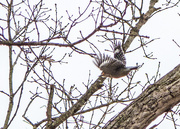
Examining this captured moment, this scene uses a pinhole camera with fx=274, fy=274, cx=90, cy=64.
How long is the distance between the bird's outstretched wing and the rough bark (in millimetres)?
1001

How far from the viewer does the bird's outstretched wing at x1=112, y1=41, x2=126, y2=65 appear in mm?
3546

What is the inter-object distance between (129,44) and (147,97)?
1.60 m

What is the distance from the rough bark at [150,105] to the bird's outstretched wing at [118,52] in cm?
100

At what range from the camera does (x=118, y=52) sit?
368 centimetres

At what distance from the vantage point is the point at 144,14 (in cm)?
402

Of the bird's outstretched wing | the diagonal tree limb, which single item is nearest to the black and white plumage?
the bird's outstretched wing

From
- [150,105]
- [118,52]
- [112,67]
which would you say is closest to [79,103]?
[112,67]

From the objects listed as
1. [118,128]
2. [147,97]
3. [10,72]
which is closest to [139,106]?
[147,97]

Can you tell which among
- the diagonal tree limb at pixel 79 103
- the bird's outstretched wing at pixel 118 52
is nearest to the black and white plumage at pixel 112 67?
the bird's outstretched wing at pixel 118 52

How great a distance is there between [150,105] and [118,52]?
4.56ft

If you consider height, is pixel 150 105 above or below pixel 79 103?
below

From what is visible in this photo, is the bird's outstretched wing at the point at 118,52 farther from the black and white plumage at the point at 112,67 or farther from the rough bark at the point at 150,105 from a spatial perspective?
the rough bark at the point at 150,105

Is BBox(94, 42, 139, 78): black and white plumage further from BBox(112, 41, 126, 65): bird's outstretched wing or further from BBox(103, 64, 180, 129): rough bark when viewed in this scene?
BBox(103, 64, 180, 129): rough bark

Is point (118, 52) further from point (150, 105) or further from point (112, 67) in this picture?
point (150, 105)
